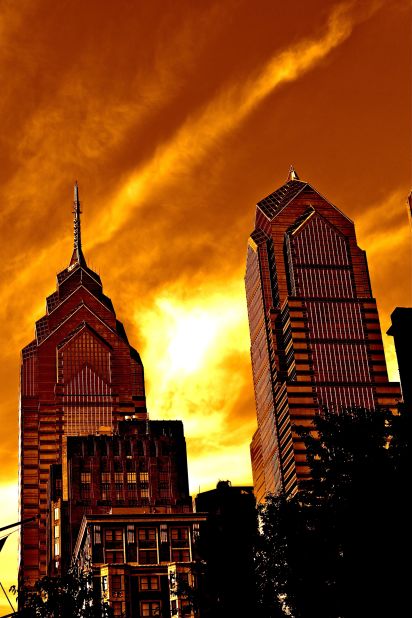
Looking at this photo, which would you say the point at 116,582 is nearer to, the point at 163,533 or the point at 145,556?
the point at 145,556

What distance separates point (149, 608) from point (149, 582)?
20.8ft

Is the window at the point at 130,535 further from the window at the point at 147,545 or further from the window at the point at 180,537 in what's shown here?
the window at the point at 180,537

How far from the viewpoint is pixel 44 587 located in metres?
83.3

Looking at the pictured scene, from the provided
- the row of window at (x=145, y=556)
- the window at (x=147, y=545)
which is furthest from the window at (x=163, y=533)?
the row of window at (x=145, y=556)

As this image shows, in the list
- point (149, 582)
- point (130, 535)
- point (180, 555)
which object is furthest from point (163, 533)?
point (149, 582)

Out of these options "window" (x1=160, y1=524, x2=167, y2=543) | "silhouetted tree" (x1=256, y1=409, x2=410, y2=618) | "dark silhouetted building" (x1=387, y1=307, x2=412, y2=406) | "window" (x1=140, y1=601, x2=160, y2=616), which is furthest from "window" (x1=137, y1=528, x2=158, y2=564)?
"silhouetted tree" (x1=256, y1=409, x2=410, y2=618)

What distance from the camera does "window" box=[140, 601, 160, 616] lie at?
165 meters

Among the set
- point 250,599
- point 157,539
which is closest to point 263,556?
point 250,599

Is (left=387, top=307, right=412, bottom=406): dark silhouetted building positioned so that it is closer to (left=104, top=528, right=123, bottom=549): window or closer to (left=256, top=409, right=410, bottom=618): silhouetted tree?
(left=256, top=409, right=410, bottom=618): silhouetted tree

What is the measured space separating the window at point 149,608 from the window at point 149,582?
3.68 metres

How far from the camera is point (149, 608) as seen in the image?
6570 inches

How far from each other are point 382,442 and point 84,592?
3408 centimetres

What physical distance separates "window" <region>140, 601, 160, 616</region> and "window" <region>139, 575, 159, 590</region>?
368cm

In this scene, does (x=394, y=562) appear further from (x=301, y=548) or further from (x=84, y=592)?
(x=84, y=592)
